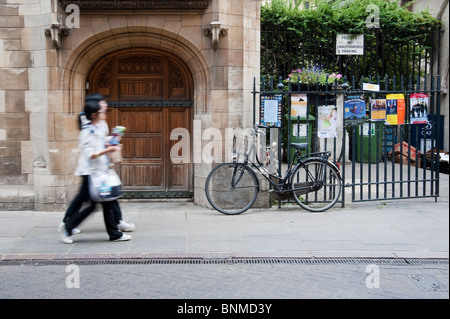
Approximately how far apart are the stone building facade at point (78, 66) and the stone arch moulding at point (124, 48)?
0.02 metres

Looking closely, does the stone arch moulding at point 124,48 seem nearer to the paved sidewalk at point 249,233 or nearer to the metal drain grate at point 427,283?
the paved sidewalk at point 249,233

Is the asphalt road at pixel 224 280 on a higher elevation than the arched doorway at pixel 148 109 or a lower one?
lower

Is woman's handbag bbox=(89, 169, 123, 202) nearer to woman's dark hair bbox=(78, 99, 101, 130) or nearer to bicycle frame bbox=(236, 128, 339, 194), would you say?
woman's dark hair bbox=(78, 99, 101, 130)

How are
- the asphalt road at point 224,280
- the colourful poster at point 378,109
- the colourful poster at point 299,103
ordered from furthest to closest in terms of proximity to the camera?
the colourful poster at point 378,109, the colourful poster at point 299,103, the asphalt road at point 224,280

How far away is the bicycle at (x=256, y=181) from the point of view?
8.78 m

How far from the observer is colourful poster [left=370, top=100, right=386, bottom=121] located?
9.30 meters

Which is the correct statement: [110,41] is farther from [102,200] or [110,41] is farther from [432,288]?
[432,288]

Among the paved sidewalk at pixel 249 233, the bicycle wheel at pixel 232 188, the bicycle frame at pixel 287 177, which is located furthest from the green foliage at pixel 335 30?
the paved sidewalk at pixel 249 233

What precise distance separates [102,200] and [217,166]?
2393 mm

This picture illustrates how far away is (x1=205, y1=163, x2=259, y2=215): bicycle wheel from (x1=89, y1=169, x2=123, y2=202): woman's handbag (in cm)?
223

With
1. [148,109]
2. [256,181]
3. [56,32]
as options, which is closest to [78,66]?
[56,32]

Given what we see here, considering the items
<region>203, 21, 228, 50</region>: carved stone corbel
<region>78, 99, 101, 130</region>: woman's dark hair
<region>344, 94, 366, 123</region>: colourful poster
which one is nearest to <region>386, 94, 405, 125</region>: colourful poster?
<region>344, 94, 366, 123</region>: colourful poster

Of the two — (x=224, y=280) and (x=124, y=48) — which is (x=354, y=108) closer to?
(x=124, y=48)

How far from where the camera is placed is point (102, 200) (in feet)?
22.2
